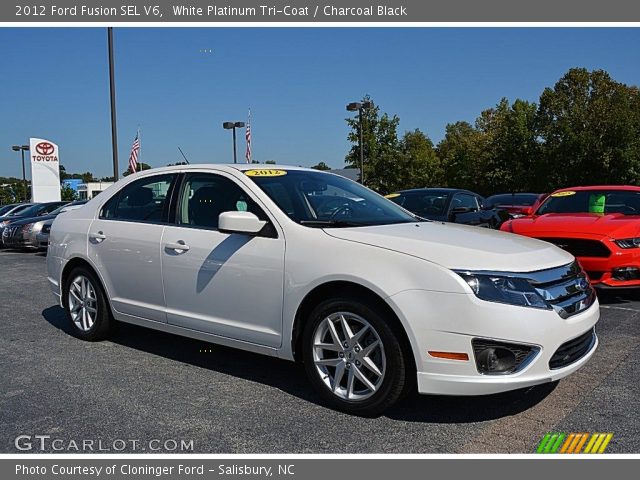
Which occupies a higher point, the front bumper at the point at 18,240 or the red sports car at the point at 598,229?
the red sports car at the point at 598,229

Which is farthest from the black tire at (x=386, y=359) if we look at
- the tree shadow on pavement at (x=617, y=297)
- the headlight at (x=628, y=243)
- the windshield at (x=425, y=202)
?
the windshield at (x=425, y=202)

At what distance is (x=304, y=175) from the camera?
4824 mm

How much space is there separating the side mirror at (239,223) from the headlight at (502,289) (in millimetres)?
1412

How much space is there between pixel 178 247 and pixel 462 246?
84.4 inches

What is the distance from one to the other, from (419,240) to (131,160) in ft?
52.3

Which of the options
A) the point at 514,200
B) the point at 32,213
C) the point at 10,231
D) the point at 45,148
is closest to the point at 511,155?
the point at 514,200

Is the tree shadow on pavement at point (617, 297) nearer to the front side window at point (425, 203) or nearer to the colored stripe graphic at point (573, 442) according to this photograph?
the front side window at point (425, 203)

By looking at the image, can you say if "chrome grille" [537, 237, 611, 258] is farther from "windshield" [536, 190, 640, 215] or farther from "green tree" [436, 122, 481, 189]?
"green tree" [436, 122, 481, 189]

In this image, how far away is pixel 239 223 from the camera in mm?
4004

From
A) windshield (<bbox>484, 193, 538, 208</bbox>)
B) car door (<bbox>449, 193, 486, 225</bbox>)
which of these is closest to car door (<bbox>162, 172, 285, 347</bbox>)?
car door (<bbox>449, 193, 486, 225</bbox>)

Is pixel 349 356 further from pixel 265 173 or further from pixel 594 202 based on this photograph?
pixel 594 202

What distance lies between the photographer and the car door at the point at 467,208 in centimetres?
983

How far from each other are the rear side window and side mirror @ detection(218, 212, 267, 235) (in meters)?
1.03
